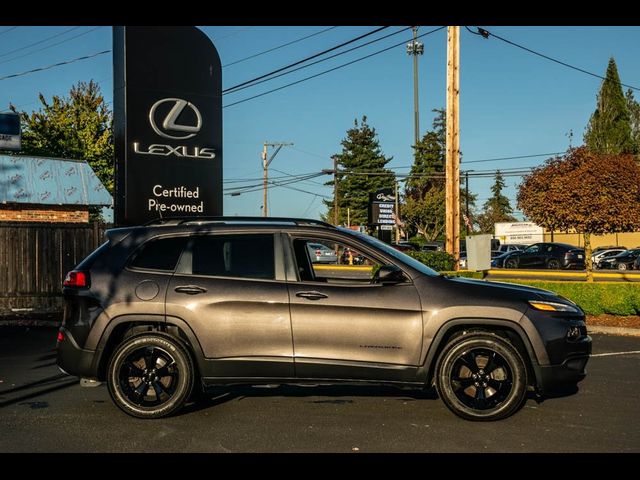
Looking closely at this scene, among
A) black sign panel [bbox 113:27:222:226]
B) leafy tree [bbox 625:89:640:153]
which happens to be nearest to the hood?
black sign panel [bbox 113:27:222:226]

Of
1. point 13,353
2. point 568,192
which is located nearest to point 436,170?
point 568,192

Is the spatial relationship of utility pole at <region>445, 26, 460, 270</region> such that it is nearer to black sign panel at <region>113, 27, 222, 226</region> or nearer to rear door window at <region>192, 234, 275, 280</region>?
black sign panel at <region>113, 27, 222, 226</region>

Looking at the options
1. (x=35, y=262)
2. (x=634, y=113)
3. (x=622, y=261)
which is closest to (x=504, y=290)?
(x=35, y=262)

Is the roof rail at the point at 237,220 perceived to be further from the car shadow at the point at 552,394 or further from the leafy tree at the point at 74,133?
the leafy tree at the point at 74,133

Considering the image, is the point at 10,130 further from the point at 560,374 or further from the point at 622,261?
the point at 622,261

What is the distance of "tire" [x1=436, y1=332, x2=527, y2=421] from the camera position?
239 inches

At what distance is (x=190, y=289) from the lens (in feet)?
20.5

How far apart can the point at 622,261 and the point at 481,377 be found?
39018mm

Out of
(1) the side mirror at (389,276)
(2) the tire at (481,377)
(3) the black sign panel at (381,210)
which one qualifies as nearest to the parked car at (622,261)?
(3) the black sign panel at (381,210)

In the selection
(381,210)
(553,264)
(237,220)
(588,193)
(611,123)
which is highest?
(611,123)

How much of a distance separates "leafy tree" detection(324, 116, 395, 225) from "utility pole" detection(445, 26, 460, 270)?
6045 cm

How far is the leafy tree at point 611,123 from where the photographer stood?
2450 inches

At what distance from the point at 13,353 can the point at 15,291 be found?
17.2 feet

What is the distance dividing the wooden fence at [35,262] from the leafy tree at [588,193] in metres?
10.8
